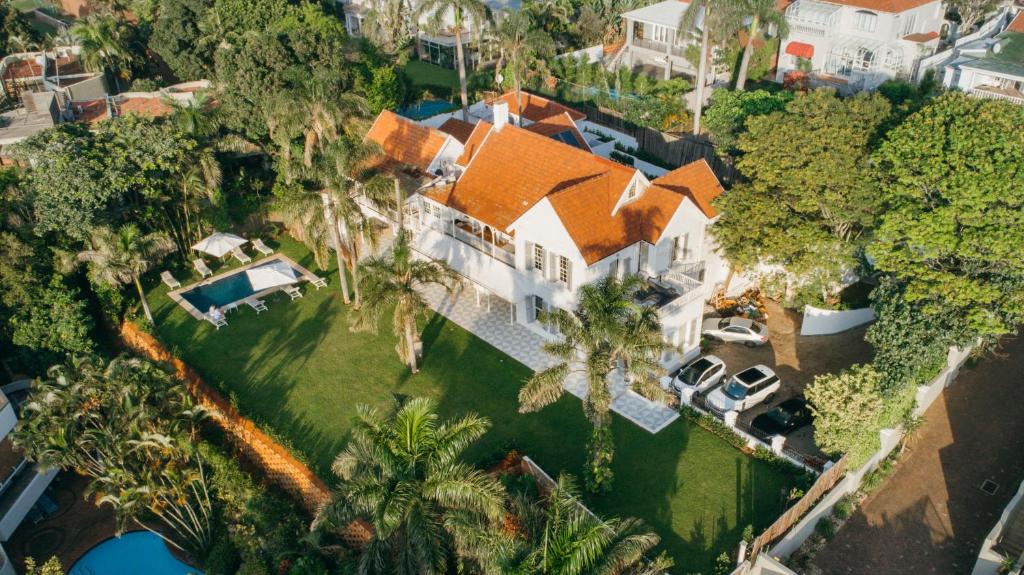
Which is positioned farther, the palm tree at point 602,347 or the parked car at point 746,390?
the parked car at point 746,390

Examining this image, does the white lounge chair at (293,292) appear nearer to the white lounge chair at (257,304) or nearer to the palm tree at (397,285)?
the white lounge chair at (257,304)

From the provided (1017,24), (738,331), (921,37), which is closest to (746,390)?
(738,331)

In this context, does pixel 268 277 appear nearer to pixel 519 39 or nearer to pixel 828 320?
pixel 519 39

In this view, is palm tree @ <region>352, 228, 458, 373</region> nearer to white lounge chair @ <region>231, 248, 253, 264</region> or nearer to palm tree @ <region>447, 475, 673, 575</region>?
palm tree @ <region>447, 475, 673, 575</region>

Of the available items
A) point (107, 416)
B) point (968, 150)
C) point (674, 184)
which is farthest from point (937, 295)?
point (107, 416)

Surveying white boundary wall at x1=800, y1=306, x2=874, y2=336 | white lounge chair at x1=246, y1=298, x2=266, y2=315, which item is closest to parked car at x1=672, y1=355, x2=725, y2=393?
white boundary wall at x1=800, y1=306, x2=874, y2=336

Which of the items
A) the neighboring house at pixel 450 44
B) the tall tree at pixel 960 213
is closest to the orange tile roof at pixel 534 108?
the neighboring house at pixel 450 44
